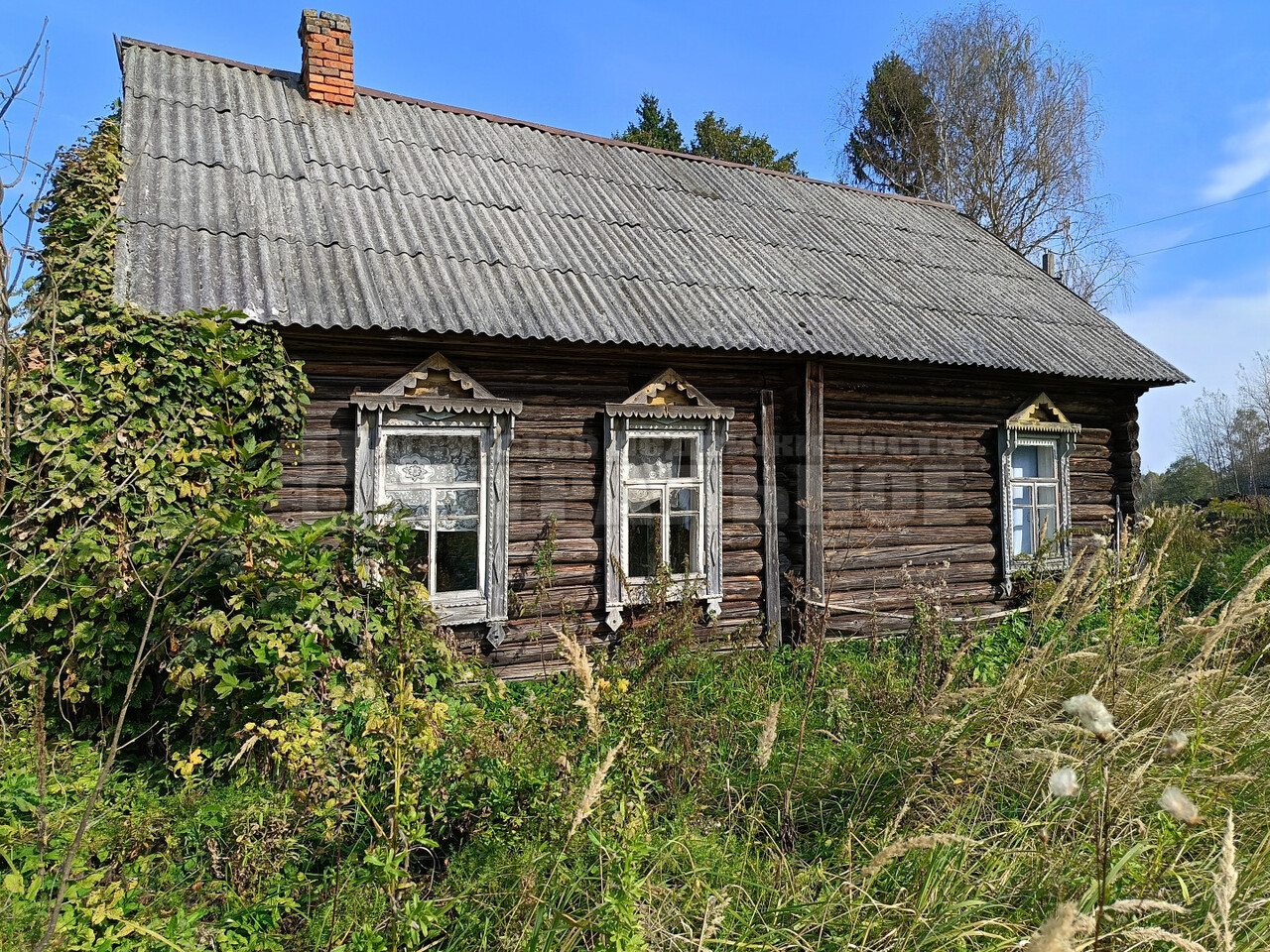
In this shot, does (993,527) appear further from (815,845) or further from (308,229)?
(308,229)

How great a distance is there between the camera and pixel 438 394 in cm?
584

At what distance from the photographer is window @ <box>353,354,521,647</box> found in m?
5.70

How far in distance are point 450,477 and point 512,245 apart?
90.3 inches

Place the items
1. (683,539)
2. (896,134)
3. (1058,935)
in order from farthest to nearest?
(896,134) → (683,539) → (1058,935)

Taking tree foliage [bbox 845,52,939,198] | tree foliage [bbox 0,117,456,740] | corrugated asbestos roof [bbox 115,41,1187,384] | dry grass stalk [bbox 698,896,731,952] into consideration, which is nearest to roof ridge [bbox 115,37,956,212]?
corrugated asbestos roof [bbox 115,41,1187,384]

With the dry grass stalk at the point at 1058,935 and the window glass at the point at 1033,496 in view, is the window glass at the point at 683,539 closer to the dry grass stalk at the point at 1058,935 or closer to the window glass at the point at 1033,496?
the window glass at the point at 1033,496

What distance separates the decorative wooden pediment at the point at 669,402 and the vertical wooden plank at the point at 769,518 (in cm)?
45

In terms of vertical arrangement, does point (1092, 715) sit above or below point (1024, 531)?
below

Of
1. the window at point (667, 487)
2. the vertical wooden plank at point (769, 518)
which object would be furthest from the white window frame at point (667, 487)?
the vertical wooden plank at point (769, 518)

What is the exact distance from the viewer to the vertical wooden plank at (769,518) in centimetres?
700

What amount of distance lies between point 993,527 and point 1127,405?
2.70 meters

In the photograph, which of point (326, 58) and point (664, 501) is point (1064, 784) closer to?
point (664, 501)

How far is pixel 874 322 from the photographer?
25.2ft

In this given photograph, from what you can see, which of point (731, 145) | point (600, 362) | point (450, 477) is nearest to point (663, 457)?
point (600, 362)
